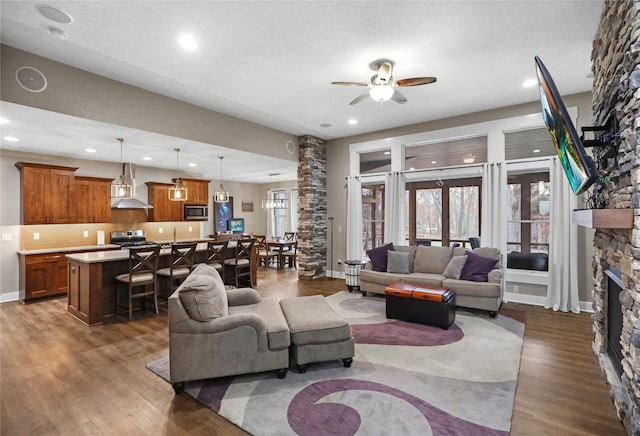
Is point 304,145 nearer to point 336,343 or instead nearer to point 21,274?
point 336,343

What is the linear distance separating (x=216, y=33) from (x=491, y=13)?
100 inches

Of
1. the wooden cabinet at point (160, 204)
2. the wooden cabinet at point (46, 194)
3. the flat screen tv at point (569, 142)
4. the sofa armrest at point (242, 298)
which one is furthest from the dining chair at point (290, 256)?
the flat screen tv at point (569, 142)

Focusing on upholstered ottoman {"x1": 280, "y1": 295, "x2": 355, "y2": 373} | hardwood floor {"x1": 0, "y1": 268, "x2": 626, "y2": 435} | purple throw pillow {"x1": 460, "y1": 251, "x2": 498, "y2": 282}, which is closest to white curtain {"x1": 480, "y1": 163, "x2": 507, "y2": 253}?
purple throw pillow {"x1": 460, "y1": 251, "x2": 498, "y2": 282}

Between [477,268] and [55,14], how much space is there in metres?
5.66

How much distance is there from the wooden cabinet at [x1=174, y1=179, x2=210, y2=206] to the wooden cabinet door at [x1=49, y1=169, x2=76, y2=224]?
2.60 m

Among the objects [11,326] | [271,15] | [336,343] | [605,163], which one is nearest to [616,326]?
[605,163]

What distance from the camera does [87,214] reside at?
22.3 ft

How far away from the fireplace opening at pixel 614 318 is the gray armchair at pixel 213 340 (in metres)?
2.66

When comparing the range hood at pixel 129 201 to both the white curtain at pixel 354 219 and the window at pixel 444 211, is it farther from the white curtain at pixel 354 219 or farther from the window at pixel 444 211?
the window at pixel 444 211

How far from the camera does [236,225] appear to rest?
11.0 meters

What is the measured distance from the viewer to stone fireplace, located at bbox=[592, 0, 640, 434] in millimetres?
1886

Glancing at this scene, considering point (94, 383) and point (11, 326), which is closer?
point (94, 383)

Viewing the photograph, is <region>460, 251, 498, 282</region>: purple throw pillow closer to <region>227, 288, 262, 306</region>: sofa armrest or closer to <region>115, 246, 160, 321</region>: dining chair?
<region>227, 288, 262, 306</region>: sofa armrest

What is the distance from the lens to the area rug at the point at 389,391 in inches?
86.2
